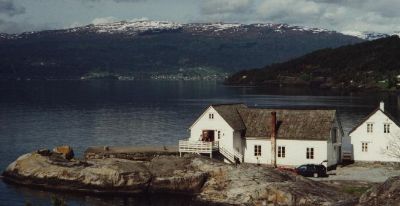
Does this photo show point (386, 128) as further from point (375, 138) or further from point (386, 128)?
point (375, 138)

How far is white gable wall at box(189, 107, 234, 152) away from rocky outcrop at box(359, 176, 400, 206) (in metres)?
45.3

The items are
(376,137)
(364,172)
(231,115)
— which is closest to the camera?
(364,172)

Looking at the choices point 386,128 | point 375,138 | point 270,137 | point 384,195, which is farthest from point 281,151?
point 384,195

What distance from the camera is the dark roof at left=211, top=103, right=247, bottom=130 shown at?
213ft

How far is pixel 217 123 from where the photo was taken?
214ft

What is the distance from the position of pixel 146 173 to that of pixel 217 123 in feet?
40.6

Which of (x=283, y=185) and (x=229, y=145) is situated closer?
(x=283, y=185)

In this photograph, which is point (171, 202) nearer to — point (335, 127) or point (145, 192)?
point (145, 192)

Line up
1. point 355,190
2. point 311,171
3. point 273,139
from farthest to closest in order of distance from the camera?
1. point 273,139
2. point 311,171
3. point 355,190

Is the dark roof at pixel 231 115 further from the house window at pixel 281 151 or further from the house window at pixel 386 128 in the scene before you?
the house window at pixel 386 128

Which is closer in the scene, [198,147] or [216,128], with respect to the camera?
[198,147]

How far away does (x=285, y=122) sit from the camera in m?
64.6

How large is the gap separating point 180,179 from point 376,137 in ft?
78.2

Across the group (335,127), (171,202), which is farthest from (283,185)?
(335,127)
